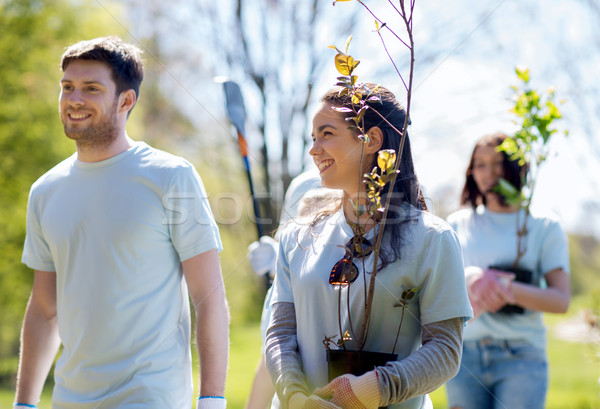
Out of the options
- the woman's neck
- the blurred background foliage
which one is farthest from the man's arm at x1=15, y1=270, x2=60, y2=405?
the blurred background foliage

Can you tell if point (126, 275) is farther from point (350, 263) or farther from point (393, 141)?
point (393, 141)

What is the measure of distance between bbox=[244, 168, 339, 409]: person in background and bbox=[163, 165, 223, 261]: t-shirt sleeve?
0.31m

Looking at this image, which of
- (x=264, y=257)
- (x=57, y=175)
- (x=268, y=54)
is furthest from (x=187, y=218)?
(x=268, y=54)

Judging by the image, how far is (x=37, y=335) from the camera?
2256 mm

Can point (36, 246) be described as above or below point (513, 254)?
above

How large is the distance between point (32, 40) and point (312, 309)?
10057mm

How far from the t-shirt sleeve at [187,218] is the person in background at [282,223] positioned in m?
0.31

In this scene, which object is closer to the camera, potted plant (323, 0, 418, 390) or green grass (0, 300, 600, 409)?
potted plant (323, 0, 418, 390)

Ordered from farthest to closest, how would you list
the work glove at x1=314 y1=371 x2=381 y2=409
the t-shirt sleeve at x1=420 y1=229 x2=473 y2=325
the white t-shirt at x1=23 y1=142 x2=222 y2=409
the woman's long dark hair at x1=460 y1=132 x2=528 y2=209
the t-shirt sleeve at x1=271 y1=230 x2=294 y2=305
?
the woman's long dark hair at x1=460 y1=132 x2=528 y2=209 → the white t-shirt at x1=23 y1=142 x2=222 y2=409 → the t-shirt sleeve at x1=271 y1=230 x2=294 y2=305 → the t-shirt sleeve at x1=420 y1=229 x2=473 y2=325 → the work glove at x1=314 y1=371 x2=381 y2=409

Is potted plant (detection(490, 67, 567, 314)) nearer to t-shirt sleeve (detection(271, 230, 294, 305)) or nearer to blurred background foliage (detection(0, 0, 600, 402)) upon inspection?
t-shirt sleeve (detection(271, 230, 294, 305))

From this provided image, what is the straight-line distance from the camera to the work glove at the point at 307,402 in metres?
1.49

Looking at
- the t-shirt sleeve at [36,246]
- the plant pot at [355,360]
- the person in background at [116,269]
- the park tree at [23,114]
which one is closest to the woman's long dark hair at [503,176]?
the person in background at [116,269]

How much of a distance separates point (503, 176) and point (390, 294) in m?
1.78

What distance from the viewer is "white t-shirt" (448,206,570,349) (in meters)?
2.95
